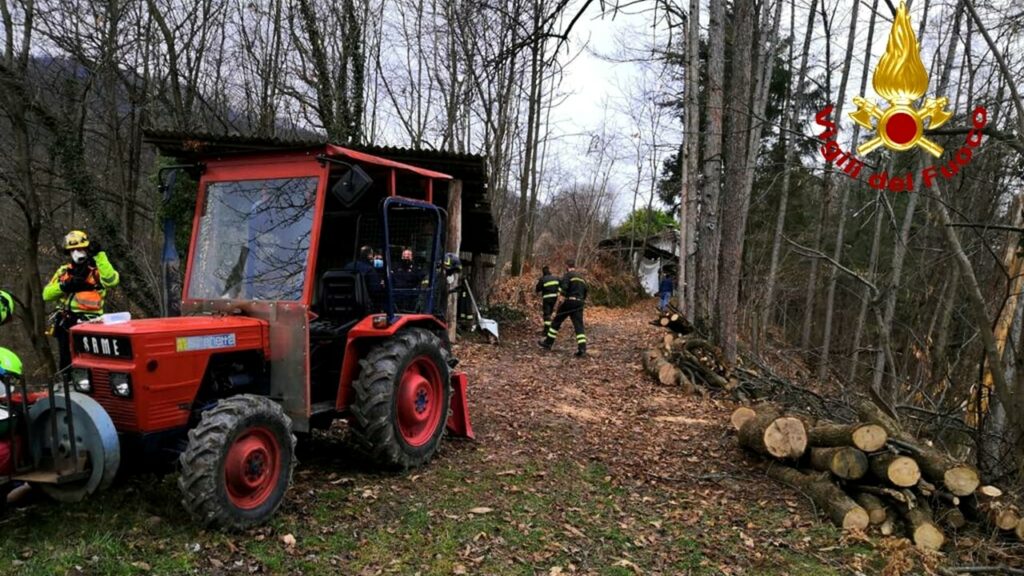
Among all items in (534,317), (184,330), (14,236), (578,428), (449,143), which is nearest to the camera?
(184,330)

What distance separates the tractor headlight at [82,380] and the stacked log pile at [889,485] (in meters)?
5.51

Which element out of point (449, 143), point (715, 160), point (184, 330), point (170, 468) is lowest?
point (170, 468)

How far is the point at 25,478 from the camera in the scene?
11.7 ft

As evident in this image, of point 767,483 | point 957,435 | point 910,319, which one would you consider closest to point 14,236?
point 767,483

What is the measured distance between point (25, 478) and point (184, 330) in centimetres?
114

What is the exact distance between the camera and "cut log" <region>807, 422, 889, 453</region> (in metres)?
5.37

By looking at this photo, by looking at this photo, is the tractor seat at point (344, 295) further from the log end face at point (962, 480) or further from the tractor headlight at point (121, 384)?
the log end face at point (962, 480)

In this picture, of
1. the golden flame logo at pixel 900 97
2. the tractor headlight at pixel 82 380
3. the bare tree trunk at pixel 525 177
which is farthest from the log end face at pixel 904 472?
the bare tree trunk at pixel 525 177

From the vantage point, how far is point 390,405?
197 inches

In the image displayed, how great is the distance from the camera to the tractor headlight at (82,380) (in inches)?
155

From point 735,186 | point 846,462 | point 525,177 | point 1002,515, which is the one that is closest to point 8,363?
point 846,462

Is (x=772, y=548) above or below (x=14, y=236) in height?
below

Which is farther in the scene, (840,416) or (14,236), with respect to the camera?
(14,236)

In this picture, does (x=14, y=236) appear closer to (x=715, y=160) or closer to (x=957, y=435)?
(x=715, y=160)
